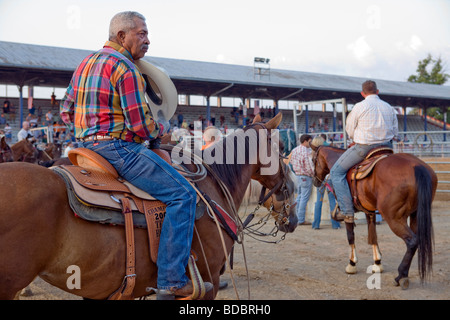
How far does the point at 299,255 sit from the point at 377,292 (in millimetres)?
2043

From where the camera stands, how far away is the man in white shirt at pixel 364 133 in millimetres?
5848

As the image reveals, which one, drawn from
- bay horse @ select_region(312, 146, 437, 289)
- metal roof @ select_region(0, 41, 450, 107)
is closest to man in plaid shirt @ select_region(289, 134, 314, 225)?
bay horse @ select_region(312, 146, 437, 289)

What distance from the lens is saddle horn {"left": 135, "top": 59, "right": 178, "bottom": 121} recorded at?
3.22 m

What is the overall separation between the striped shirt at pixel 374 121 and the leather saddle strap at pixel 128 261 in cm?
419

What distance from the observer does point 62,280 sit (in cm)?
242

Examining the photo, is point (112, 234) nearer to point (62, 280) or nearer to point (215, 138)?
point (62, 280)

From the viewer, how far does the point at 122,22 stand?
2807 mm

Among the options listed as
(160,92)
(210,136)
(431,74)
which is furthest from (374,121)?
(431,74)

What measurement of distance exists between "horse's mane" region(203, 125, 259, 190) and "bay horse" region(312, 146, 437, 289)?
2.65m

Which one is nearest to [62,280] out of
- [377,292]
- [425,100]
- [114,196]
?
[114,196]

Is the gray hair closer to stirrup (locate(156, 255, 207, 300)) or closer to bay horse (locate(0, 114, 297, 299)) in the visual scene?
bay horse (locate(0, 114, 297, 299))

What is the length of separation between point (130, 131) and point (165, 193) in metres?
0.48

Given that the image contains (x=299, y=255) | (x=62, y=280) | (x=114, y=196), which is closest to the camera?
(x=62, y=280)
